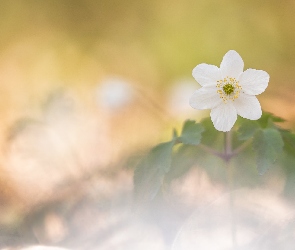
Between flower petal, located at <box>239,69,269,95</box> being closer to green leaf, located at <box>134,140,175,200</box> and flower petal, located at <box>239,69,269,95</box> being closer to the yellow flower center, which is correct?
the yellow flower center

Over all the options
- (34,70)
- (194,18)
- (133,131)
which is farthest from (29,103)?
(194,18)

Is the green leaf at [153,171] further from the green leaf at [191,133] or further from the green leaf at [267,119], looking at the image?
the green leaf at [267,119]

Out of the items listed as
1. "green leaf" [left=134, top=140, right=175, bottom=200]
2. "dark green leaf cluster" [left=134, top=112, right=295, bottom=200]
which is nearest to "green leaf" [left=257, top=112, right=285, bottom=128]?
"dark green leaf cluster" [left=134, top=112, right=295, bottom=200]

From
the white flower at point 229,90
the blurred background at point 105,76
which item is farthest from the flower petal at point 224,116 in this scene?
the blurred background at point 105,76

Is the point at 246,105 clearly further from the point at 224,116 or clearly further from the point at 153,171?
the point at 153,171

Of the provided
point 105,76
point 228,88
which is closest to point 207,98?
point 228,88

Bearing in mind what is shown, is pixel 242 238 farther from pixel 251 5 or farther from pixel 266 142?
pixel 251 5

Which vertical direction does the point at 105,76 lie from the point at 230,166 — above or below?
above
